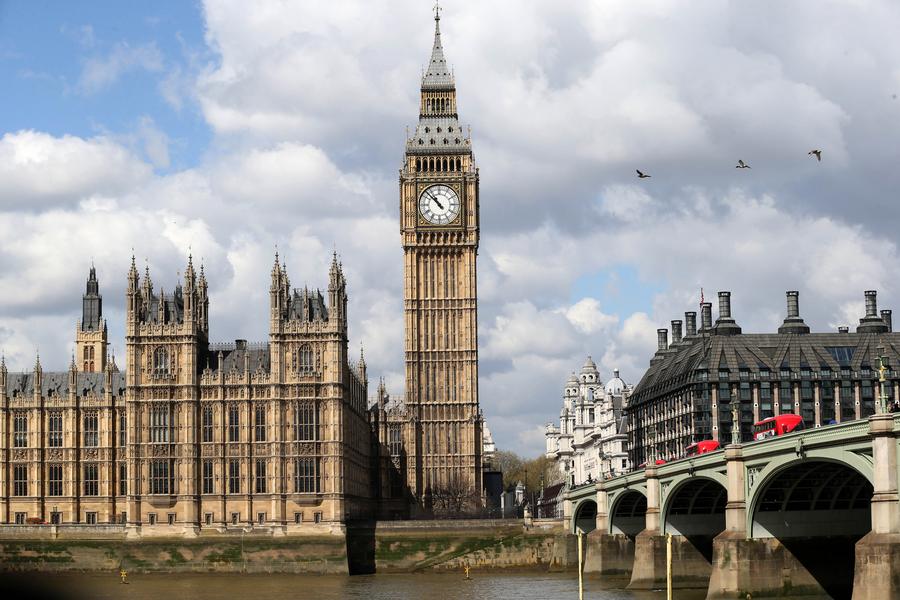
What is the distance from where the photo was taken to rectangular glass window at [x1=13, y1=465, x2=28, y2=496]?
144 m

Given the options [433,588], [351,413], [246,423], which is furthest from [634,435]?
[433,588]

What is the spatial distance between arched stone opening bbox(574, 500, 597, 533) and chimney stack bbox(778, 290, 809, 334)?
3864 centimetres

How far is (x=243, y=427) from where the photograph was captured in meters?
135

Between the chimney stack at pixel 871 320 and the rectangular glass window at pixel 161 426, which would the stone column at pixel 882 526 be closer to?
the rectangular glass window at pixel 161 426

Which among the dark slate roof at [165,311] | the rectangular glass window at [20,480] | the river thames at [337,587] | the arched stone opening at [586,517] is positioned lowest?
the river thames at [337,587]

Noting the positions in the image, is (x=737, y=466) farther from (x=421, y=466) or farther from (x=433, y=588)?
(x=421, y=466)

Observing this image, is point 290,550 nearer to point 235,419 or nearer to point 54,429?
point 235,419

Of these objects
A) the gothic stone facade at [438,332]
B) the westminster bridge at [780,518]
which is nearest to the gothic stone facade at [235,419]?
the westminster bridge at [780,518]

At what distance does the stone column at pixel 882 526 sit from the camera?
223ft

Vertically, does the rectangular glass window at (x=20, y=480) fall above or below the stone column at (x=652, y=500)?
above

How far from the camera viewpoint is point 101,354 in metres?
198

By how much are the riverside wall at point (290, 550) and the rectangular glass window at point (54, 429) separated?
11.5m

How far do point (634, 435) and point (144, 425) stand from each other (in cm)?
8013

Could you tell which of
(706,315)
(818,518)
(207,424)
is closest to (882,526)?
(818,518)
